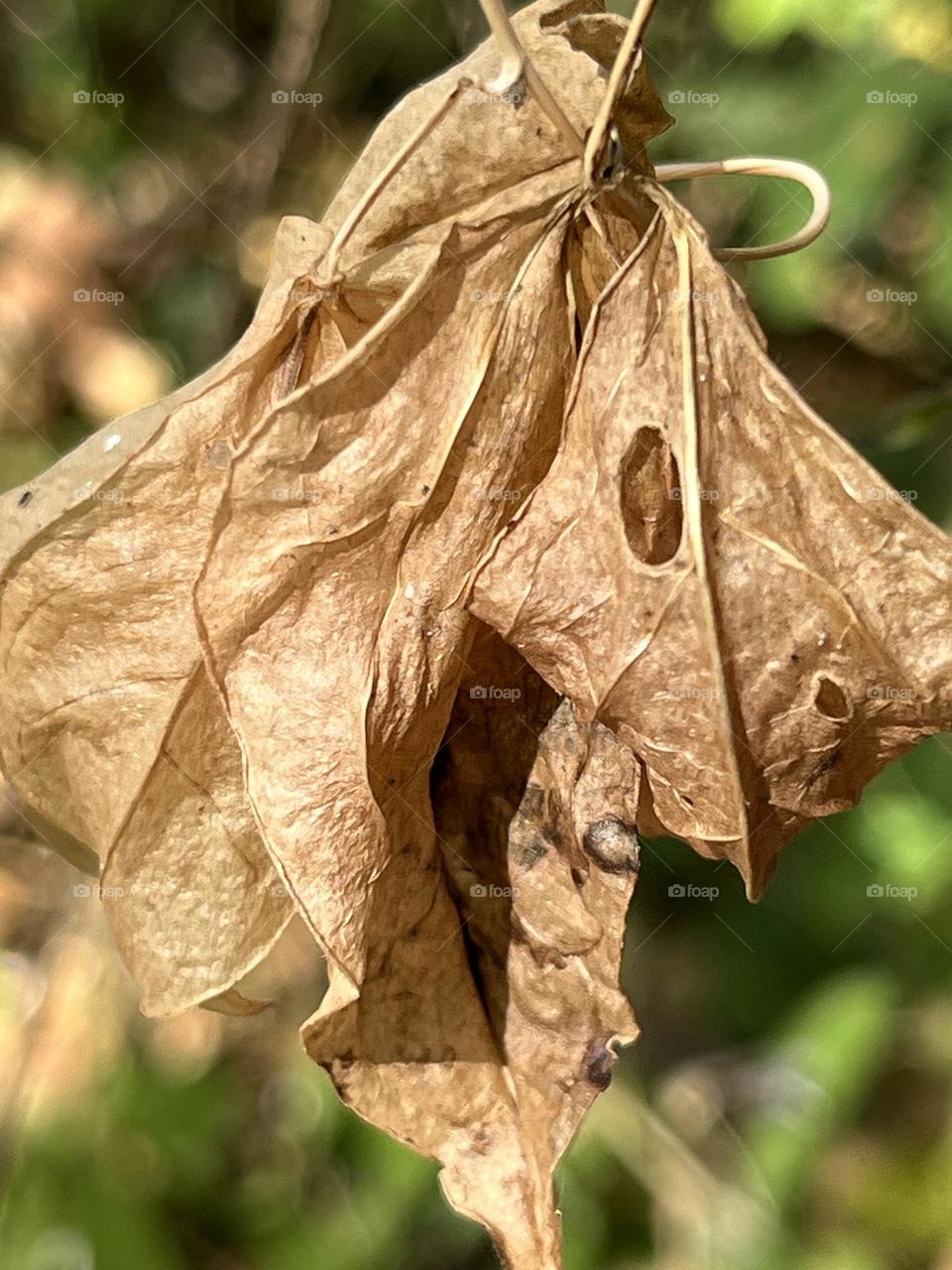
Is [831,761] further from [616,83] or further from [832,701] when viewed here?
[616,83]

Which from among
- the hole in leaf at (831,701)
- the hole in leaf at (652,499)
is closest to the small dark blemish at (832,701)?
the hole in leaf at (831,701)

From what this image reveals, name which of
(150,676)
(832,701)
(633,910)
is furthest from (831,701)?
(633,910)

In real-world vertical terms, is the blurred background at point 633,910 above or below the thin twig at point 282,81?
below

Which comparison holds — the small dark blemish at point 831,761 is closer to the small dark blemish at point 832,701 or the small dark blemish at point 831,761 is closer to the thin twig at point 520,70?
the small dark blemish at point 832,701

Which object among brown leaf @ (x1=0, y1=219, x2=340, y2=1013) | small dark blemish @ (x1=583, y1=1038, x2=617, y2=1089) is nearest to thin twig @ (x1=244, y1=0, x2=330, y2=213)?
brown leaf @ (x1=0, y1=219, x2=340, y2=1013)

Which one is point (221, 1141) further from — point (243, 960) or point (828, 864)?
point (828, 864)

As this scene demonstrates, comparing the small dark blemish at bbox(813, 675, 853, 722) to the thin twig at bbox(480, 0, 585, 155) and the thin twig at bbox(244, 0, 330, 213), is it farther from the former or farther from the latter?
the thin twig at bbox(244, 0, 330, 213)

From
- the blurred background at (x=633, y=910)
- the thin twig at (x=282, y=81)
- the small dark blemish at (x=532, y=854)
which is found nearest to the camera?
the small dark blemish at (x=532, y=854)
